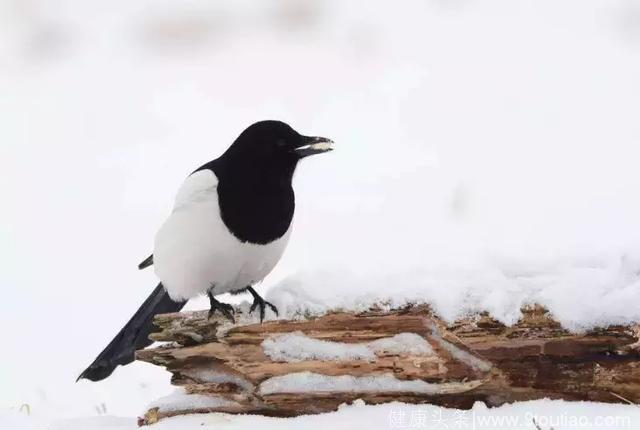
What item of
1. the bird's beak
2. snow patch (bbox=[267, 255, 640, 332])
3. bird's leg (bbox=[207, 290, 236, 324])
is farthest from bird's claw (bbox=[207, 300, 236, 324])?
the bird's beak

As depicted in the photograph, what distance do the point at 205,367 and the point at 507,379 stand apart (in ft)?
3.17

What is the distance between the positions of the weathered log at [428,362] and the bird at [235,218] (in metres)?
0.52

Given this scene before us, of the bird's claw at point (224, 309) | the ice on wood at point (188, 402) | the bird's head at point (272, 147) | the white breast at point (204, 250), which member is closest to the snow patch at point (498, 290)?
the bird's claw at point (224, 309)

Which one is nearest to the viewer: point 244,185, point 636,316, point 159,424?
point 636,316

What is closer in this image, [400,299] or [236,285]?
[400,299]

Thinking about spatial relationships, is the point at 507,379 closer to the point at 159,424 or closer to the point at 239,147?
the point at 159,424

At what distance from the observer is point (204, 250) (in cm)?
329

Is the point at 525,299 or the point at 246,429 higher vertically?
the point at 525,299

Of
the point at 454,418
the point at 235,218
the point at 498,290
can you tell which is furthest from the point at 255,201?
the point at 454,418

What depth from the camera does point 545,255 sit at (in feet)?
9.18

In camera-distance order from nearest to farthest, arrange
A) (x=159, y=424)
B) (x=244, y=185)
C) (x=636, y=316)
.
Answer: (x=636, y=316), (x=159, y=424), (x=244, y=185)

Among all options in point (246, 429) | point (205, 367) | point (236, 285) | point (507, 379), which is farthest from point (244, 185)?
point (507, 379)

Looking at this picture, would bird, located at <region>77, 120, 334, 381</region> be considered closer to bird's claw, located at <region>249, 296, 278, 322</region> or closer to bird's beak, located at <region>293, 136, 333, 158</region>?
bird's beak, located at <region>293, 136, 333, 158</region>

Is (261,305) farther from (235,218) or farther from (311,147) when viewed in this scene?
(311,147)
